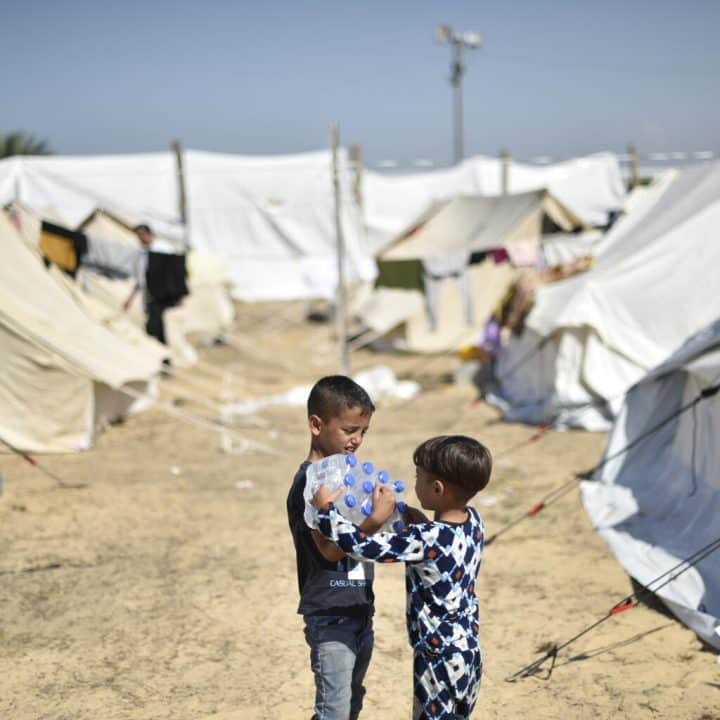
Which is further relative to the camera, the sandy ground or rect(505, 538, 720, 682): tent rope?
rect(505, 538, 720, 682): tent rope

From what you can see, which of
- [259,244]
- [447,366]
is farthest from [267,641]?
[259,244]

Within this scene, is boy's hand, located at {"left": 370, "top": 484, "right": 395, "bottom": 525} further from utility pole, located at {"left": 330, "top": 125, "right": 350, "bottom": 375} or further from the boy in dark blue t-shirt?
utility pole, located at {"left": 330, "top": 125, "right": 350, "bottom": 375}

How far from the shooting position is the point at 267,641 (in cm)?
426

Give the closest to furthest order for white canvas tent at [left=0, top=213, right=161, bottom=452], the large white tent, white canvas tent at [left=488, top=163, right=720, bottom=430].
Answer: white canvas tent at [left=0, top=213, right=161, bottom=452] → white canvas tent at [left=488, top=163, right=720, bottom=430] → the large white tent

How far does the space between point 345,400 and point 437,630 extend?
0.69 meters

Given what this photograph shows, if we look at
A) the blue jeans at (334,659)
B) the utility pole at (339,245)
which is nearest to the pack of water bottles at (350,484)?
the blue jeans at (334,659)

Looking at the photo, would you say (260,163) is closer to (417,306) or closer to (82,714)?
(417,306)

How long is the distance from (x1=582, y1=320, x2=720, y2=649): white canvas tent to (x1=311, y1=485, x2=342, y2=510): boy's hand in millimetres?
2439

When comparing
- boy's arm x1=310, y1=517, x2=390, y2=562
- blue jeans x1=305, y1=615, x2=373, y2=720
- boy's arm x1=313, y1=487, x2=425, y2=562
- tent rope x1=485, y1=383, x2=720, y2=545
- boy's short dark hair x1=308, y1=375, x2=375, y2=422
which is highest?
boy's short dark hair x1=308, y1=375, x2=375, y2=422

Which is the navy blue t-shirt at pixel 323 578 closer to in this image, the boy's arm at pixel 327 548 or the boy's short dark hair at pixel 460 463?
the boy's arm at pixel 327 548

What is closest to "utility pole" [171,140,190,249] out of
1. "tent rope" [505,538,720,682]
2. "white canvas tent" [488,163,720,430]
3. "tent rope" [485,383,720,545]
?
"white canvas tent" [488,163,720,430]

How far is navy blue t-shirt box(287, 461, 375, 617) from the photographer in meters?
2.50

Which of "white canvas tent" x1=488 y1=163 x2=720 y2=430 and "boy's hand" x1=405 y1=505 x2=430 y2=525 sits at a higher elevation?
"boy's hand" x1=405 y1=505 x2=430 y2=525

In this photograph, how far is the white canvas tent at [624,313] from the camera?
25.8 ft
